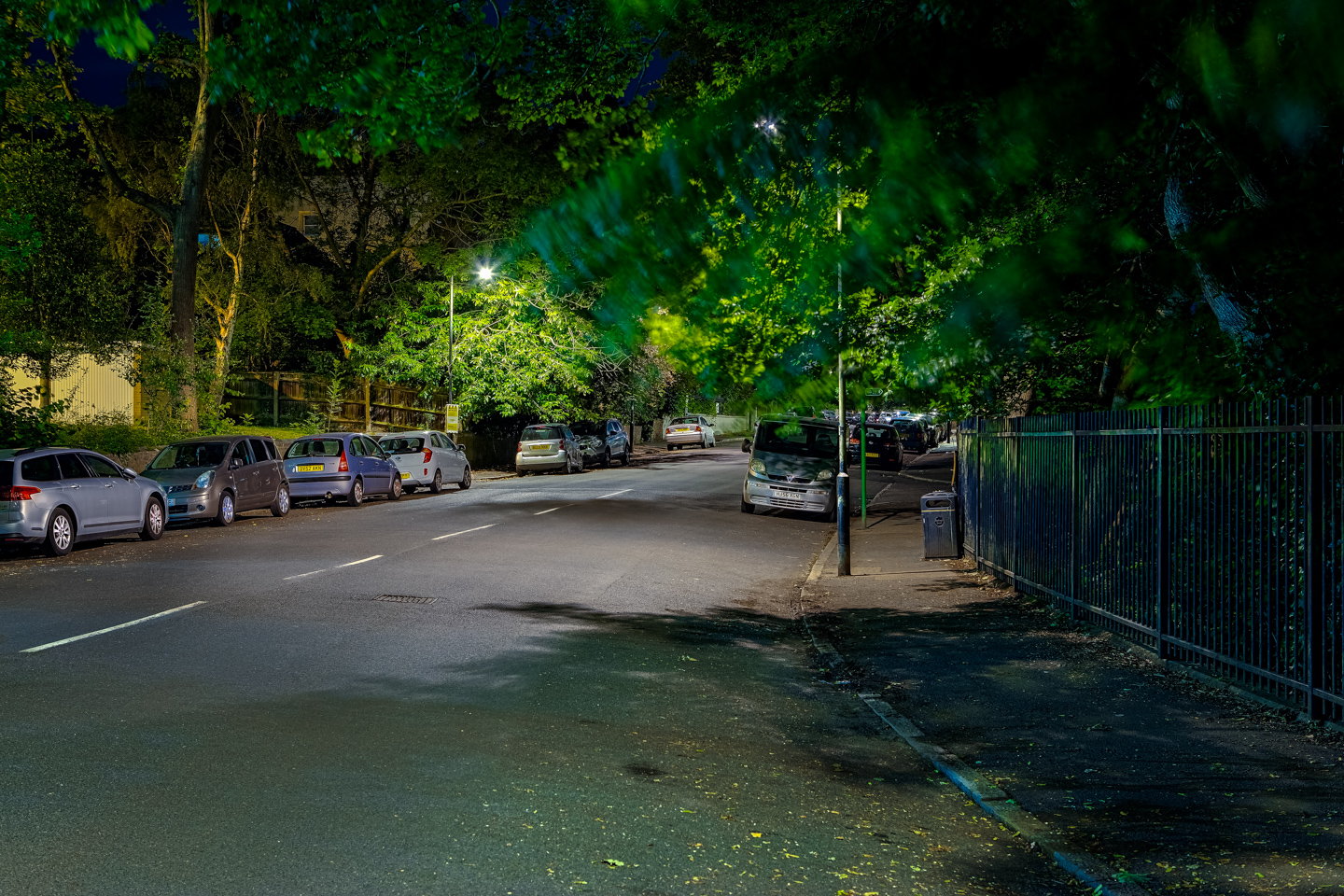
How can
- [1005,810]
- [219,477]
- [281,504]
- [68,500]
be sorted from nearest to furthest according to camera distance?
[1005,810] → [68,500] → [219,477] → [281,504]

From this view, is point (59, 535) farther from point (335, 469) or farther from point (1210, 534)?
point (1210, 534)

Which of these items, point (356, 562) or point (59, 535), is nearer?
point (356, 562)

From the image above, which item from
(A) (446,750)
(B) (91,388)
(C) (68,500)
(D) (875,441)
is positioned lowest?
(A) (446,750)

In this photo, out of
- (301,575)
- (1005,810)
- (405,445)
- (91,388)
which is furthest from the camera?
(91,388)

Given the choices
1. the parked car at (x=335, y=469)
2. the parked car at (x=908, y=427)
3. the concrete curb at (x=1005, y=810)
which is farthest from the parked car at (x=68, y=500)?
the parked car at (x=908, y=427)

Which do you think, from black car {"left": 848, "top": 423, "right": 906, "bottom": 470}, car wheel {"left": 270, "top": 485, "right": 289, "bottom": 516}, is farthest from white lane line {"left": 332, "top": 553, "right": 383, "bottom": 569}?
black car {"left": 848, "top": 423, "right": 906, "bottom": 470}

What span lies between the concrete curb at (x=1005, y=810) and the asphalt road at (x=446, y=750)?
0.35ft

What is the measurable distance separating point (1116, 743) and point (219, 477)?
62.4ft

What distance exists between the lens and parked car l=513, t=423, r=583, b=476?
135ft

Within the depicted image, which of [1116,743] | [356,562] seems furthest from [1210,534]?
[356,562]

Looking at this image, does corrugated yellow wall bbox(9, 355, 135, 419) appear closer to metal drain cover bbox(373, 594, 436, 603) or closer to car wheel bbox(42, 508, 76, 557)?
car wheel bbox(42, 508, 76, 557)

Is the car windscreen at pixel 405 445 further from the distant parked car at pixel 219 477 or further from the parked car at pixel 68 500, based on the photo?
the parked car at pixel 68 500

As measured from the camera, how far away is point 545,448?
41125 millimetres

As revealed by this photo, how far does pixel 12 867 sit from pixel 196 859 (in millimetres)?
679
